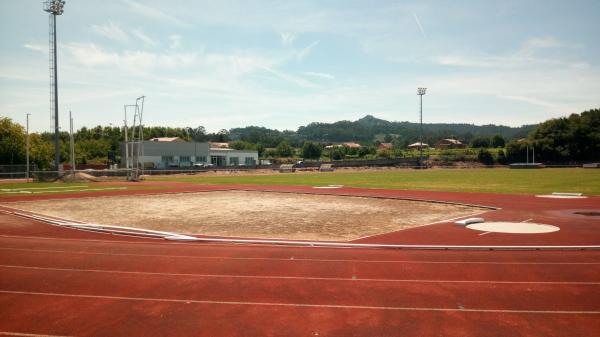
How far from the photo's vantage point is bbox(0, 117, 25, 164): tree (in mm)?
70250

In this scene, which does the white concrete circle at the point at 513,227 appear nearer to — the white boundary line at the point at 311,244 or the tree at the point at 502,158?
the white boundary line at the point at 311,244

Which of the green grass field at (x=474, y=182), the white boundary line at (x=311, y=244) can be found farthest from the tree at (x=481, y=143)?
the white boundary line at (x=311, y=244)

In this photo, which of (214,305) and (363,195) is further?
(363,195)

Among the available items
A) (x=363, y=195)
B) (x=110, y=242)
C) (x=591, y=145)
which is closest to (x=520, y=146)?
(x=591, y=145)

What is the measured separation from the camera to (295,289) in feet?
32.4

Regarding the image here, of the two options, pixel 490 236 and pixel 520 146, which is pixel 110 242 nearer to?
pixel 490 236

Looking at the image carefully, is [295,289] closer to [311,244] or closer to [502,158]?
[311,244]

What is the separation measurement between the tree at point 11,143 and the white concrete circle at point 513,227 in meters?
76.1

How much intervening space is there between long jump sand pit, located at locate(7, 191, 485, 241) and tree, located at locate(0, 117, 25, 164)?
4942cm

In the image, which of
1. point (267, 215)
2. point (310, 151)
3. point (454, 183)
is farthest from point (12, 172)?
point (310, 151)

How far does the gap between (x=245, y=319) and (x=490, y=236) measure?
37.3 feet

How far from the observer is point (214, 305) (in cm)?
886

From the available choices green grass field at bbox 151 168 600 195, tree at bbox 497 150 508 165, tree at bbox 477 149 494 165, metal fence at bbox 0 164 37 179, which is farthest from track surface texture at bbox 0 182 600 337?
tree at bbox 477 149 494 165

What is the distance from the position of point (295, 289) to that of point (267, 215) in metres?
13.2
